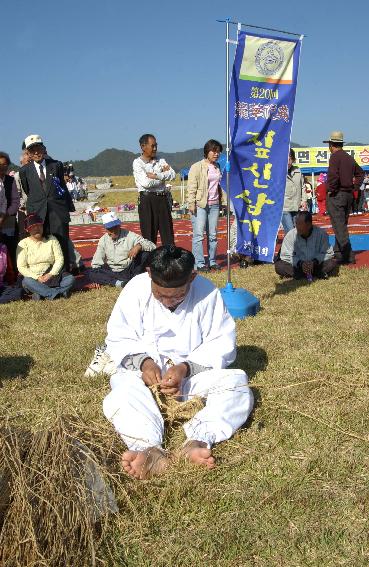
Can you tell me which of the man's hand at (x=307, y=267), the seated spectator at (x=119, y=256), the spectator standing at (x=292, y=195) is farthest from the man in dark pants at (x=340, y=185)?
the seated spectator at (x=119, y=256)

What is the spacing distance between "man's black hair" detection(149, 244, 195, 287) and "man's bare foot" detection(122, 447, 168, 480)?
0.88 metres

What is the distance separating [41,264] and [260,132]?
3.21 m

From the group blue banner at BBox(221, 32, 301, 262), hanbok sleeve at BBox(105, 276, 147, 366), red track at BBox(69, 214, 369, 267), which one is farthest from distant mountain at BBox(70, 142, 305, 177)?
hanbok sleeve at BBox(105, 276, 147, 366)

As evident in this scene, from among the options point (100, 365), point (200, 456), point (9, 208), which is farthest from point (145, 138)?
point (200, 456)

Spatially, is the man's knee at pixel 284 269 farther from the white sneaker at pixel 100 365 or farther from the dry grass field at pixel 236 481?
the white sneaker at pixel 100 365

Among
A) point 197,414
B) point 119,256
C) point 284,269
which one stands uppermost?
point 197,414

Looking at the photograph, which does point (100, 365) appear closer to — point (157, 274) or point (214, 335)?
point (214, 335)

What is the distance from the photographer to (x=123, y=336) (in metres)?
3.35

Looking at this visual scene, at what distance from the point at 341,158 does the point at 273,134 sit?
270 centimetres

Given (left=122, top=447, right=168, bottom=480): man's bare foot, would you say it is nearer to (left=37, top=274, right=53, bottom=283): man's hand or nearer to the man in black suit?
(left=37, top=274, right=53, bottom=283): man's hand

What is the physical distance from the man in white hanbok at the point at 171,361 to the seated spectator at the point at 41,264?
3933 mm

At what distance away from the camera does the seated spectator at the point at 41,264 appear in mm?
7113

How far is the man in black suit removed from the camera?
7.43m

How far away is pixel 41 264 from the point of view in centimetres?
727
